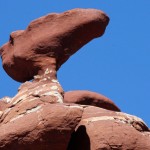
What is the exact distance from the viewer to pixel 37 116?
5707 mm

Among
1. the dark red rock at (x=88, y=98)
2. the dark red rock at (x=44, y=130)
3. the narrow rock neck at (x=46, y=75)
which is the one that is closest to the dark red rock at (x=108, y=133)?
the dark red rock at (x=44, y=130)

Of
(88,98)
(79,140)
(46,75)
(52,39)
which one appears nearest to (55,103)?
(79,140)

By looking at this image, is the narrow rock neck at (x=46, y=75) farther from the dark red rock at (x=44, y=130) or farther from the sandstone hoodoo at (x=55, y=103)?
the dark red rock at (x=44, y=130)

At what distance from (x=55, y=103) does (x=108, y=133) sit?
0.66 meters

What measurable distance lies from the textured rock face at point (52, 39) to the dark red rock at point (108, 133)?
1103 millimetres

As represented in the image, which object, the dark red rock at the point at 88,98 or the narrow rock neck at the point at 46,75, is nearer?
the narrow rock neck at the point at 46,75

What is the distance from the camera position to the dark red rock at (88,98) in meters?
7.40

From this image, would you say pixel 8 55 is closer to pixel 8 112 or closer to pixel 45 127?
pixel 8 112

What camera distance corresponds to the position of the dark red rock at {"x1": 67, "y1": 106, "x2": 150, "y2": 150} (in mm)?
5664

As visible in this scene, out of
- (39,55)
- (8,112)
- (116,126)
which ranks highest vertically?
(39,55)

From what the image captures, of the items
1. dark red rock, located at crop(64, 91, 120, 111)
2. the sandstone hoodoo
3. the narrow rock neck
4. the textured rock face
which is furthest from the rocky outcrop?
dark red rock, located at crop(64, 91, 120, 111)

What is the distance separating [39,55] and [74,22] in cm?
54

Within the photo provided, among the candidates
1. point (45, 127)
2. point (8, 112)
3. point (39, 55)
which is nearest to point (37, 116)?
point (45, 127)

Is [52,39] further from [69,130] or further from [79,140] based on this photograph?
[69,130]
